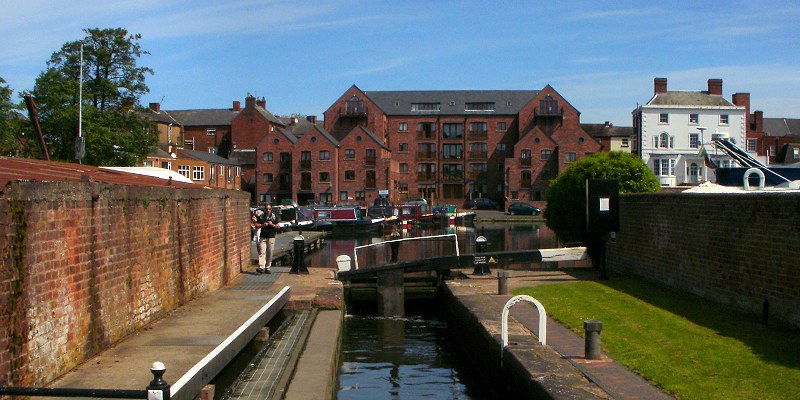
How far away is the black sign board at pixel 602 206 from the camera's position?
22.3 metres

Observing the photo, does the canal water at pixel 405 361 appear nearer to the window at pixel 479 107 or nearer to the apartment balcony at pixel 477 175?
the apartment balcony at pixel 477 175

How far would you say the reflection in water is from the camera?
115 feet

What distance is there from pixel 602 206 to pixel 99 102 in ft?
144

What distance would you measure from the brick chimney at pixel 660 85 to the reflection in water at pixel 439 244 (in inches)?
882

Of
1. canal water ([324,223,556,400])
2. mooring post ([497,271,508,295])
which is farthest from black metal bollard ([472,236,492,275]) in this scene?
mooring post ([497,271,508,295])

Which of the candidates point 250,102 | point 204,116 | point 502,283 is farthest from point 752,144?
point 502,283

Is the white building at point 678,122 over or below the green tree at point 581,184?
over

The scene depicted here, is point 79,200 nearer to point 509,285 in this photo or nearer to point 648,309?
point 648,309

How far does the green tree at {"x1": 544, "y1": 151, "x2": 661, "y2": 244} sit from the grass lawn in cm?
1020

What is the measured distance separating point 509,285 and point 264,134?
265ft

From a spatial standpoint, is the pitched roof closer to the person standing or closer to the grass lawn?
the person standing

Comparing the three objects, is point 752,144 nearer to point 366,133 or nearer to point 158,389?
point 366,133

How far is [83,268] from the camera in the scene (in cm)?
1055

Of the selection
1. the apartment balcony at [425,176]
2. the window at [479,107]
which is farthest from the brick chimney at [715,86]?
the apartment balcony at [425,176]
